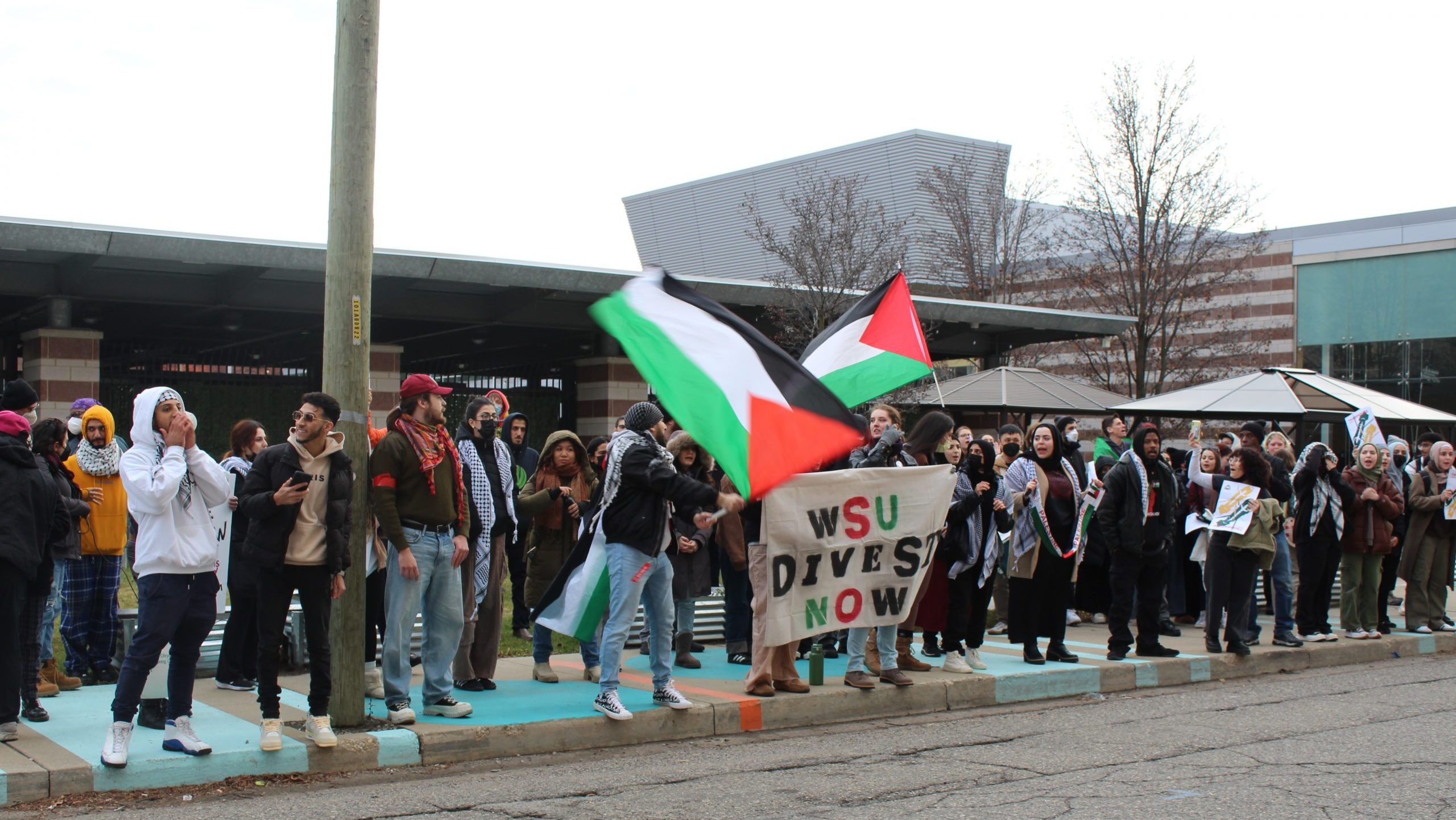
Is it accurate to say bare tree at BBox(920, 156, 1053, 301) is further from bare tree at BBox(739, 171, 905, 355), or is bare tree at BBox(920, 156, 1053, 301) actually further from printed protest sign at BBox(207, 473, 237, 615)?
printed protest sign at BBox(207, 473, 237, 615)

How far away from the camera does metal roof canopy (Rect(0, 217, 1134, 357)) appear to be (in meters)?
13.8

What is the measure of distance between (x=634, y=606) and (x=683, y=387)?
1632mm

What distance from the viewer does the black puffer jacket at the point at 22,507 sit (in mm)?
6703

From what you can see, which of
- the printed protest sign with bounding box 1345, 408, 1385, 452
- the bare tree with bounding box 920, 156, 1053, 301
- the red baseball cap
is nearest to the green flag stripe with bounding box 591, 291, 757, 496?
the red baseball cap

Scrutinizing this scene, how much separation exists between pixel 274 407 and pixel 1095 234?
58.9ft

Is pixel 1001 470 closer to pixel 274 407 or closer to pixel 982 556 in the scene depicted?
pixel 982 556

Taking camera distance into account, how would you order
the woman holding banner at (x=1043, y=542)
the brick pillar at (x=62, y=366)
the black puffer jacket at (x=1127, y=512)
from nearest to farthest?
1. the woman holding banner at (x=1043, y=542)
2. the black puffer jacket at (x=1127, y=512)
3. the brick pillar at (x=62, y=366)

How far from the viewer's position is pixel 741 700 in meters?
8.36

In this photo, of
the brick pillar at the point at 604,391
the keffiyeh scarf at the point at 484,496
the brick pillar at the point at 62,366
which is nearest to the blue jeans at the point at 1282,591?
the keffiyeh scarf at the point at 484,496

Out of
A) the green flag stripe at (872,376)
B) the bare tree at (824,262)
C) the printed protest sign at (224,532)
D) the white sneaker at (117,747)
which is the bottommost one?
the white sneaker at (117,747)

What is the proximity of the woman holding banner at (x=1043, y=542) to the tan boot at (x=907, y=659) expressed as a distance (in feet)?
3.04

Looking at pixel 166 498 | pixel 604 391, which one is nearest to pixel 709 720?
pixel 166 498

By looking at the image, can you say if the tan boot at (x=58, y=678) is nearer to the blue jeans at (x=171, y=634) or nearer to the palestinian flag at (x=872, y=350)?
the blue jeans at (x=171, y=634)

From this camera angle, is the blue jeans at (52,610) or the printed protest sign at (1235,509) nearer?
the blue jeans at (52,610)
